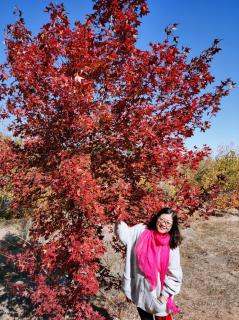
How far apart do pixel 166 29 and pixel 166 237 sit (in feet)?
9.70

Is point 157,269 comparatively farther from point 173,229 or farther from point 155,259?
point 173,229

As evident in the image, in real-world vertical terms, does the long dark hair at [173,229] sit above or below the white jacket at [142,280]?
above

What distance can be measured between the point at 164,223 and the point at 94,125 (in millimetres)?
1481

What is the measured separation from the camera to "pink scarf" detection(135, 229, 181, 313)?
3725mm

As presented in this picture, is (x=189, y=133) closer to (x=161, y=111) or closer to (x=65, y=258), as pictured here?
(x=161, y=111)

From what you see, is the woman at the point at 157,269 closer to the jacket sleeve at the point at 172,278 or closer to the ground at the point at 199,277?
the jacket sleeve at the point at 172,278

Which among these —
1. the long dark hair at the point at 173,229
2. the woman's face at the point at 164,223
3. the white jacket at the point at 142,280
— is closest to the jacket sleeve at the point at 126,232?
the white jacket at the point at 142,280

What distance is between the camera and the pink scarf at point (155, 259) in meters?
3.72

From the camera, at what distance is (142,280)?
381cm

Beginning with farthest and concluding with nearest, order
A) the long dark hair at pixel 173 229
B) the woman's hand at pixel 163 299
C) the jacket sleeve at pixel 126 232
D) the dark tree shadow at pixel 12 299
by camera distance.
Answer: the dark tree shadow at pixel 12 299 < the jacket sleeve at pixel 126 232 < the long dark hair at pixel 173 229 < the woman's hand at pixel 163 299

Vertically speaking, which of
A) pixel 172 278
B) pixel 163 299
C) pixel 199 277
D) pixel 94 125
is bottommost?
pixel 199 277

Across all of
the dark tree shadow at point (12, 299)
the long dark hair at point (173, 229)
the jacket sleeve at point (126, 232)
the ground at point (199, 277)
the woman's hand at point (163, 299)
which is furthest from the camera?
the ground at point (199, 277)

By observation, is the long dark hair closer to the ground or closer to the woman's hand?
the woman's hand

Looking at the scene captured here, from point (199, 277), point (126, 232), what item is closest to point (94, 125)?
point (126, 232)
